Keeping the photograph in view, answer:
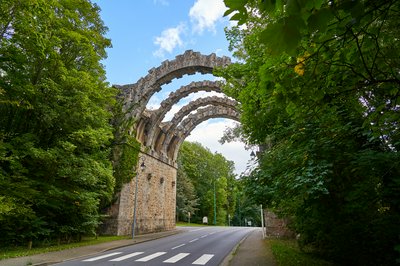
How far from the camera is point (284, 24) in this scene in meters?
1.23

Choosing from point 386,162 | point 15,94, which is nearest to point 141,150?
point 15,94

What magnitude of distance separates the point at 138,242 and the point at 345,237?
1211 centimetres

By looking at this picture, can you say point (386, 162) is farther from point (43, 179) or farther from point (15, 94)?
point (43, 179)

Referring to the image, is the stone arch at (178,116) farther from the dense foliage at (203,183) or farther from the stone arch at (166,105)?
the dense foliage at (203,183)

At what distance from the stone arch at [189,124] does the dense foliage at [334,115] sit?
18.9m

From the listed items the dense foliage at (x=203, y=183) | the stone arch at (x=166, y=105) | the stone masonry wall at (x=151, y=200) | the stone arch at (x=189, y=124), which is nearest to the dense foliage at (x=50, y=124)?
the stone masonry wall at (x=151, y=200)

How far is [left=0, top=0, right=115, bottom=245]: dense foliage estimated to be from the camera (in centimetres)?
953

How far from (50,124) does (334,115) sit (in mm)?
11760

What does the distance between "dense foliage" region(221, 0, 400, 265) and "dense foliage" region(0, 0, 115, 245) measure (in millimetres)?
7914

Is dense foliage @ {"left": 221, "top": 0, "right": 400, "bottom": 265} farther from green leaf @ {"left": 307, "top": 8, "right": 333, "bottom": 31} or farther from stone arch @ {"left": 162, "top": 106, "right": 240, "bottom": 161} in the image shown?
stone arch @ {"left": 162, "top": 106, "right": 240, "bottom": 161}

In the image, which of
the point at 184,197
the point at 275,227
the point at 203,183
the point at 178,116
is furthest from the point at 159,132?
the point at 203,183

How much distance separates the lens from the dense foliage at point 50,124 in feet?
31.3

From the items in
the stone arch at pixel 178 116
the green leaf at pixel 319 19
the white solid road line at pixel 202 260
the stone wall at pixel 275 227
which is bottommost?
the white solid road line at pixel 202 260

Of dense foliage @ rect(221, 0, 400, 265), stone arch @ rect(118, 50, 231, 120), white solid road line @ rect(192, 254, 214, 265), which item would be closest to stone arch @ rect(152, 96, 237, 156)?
stone arch @ rect(118, 50, 231, 120)
